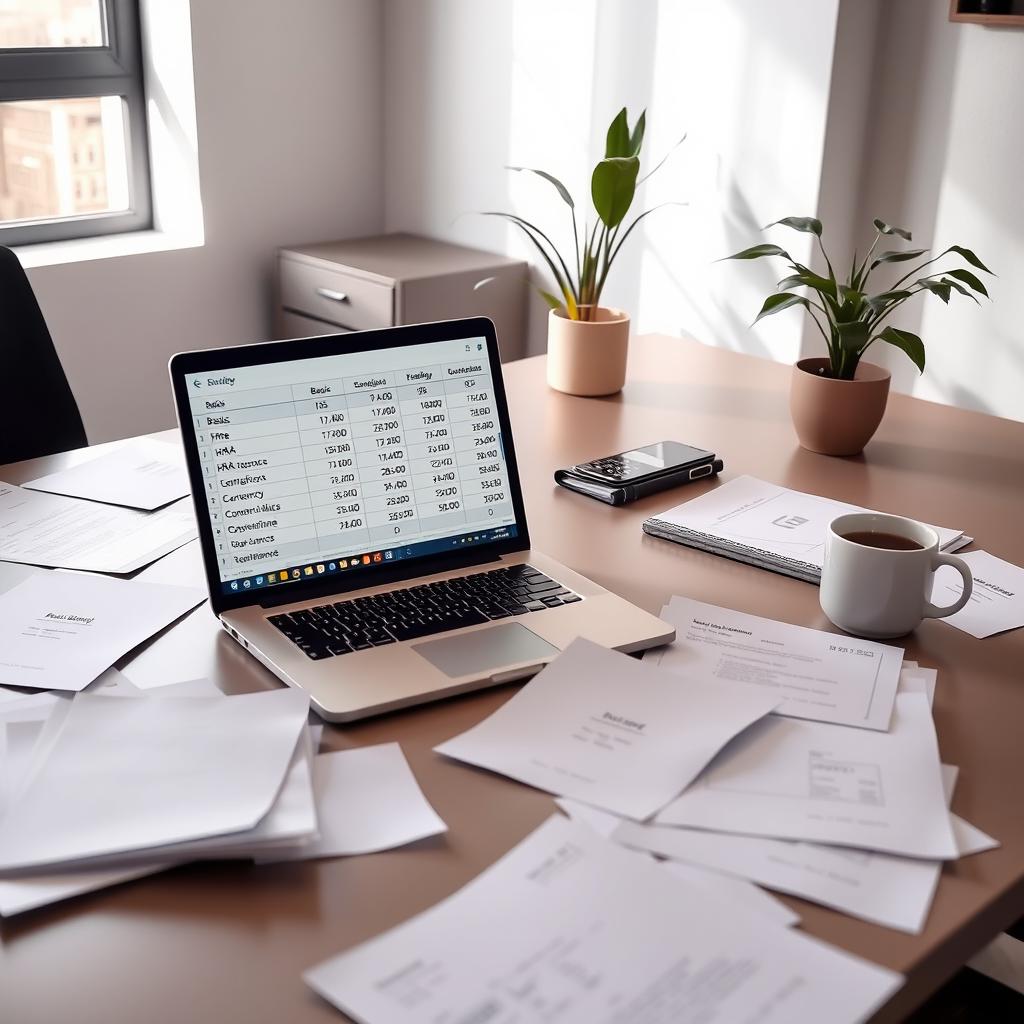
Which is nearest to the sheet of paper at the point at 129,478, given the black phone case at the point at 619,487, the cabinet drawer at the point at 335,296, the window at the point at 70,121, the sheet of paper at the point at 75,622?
the sheet of paper at the point at 75,622

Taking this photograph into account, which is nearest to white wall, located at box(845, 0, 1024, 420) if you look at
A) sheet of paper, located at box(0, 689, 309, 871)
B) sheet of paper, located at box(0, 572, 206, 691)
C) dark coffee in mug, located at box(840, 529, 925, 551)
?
dark coffee in mug, located at box(840, 529, 925, 551)

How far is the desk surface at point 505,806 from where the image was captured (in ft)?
2.30

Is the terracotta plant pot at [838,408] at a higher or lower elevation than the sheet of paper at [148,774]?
higher

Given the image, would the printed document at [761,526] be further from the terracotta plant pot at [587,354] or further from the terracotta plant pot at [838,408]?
the terracotta plant pot at [587,354]

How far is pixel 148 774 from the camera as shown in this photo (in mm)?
852

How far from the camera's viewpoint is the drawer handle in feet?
10.7

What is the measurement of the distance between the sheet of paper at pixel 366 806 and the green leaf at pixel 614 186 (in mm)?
1188

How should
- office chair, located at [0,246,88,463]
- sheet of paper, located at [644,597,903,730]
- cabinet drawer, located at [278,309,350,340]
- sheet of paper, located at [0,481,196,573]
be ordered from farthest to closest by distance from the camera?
cabinet drawer, located at [278,309,350,340] < office chair, located at [0,246,88,463] < sheet of paper, located at [0,481,196,573] < sheet of paper, located at [644,597,903,730]

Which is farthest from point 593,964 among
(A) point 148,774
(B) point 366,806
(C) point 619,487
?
(C) point 619,487

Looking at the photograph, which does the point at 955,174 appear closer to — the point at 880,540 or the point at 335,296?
the point at 335,296

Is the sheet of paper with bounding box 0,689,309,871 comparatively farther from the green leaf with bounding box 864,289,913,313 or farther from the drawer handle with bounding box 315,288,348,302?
the drawer handle with bounding box 315,288,348,302

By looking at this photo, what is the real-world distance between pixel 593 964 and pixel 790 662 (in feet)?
1.47

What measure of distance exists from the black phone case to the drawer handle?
74.5 inches

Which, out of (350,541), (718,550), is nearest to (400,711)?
(350,541)
